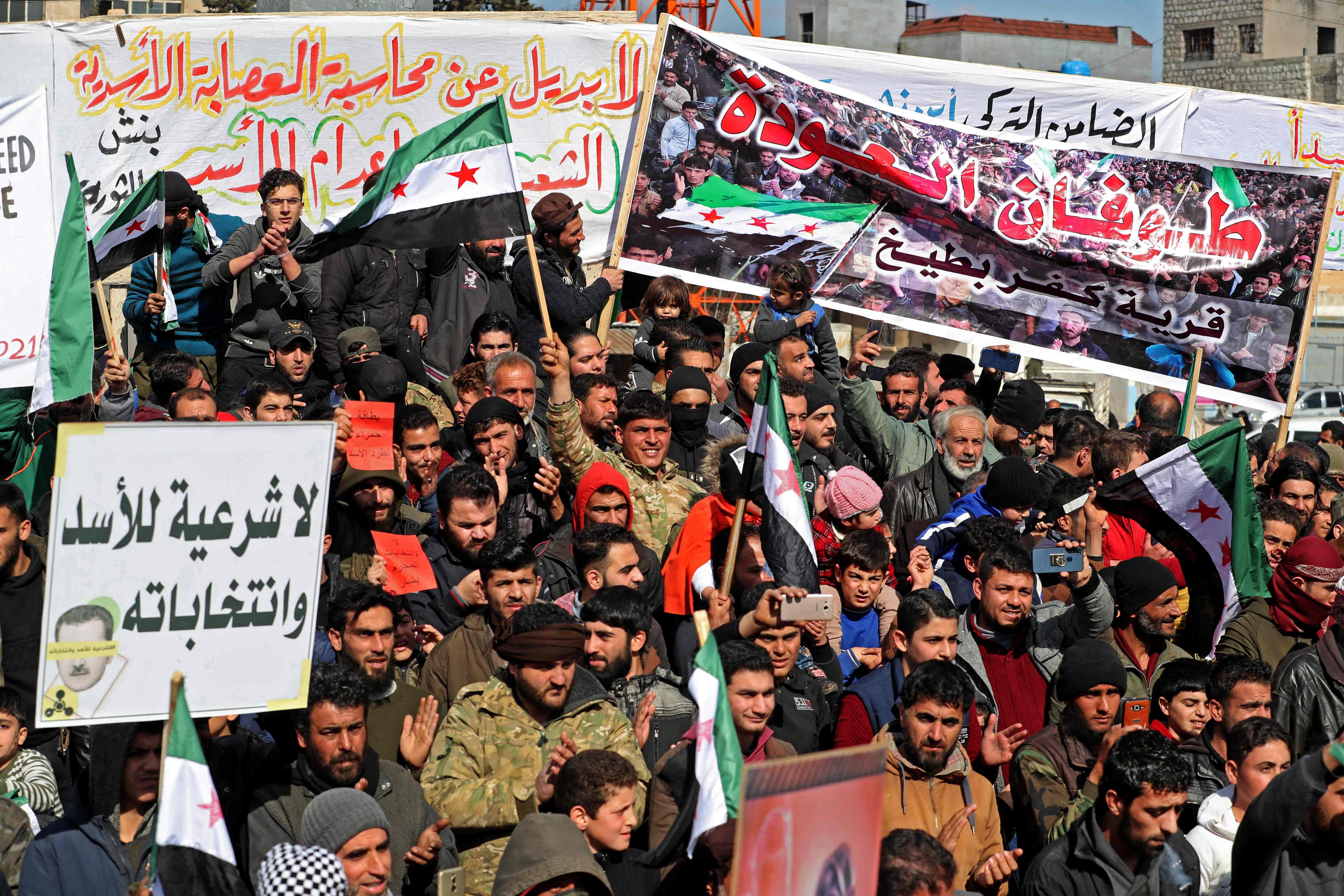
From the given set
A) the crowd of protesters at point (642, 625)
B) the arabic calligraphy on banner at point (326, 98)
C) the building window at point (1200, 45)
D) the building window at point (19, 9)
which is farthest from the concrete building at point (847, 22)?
the crowd of protesters at point (642, 625)

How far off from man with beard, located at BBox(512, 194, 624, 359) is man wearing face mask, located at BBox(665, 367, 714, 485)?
126 centimetres

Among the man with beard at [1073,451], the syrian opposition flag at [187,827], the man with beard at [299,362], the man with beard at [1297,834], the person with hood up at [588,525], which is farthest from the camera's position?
the man with beard at [1073,451]

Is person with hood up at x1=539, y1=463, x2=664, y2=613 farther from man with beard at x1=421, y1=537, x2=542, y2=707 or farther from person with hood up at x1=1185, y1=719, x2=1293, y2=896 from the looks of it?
person with hood up at x1=1185, y1=719, x2=1293, y2=896

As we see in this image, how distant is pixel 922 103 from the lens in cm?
1213

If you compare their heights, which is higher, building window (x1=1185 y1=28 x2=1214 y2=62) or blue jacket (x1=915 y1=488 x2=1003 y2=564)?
building window (x1=1185 y1=28 x2=1214 y2=62)

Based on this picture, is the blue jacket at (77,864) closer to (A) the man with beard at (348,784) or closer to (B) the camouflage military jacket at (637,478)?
(A) the man with beard at (348,784)

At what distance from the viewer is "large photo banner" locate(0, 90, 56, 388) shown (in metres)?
7.02

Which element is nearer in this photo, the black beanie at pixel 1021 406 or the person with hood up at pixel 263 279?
the person with hood up at pixel 263 279

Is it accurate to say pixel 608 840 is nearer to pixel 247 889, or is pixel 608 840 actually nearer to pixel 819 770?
pixel 247 889

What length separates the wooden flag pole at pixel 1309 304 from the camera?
9273mm

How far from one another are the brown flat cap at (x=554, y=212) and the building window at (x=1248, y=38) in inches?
2258

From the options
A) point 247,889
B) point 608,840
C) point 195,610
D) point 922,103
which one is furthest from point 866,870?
point 922,103

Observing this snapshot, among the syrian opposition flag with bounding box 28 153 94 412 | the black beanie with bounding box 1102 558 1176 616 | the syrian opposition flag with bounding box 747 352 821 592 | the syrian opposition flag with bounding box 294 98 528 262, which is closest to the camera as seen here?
the syrian opposition flag with bounding box 747 352 821 592

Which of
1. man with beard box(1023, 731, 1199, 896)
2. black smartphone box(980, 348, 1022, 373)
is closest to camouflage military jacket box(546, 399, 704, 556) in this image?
man with beard box(1023, 731, 1199, 896)
